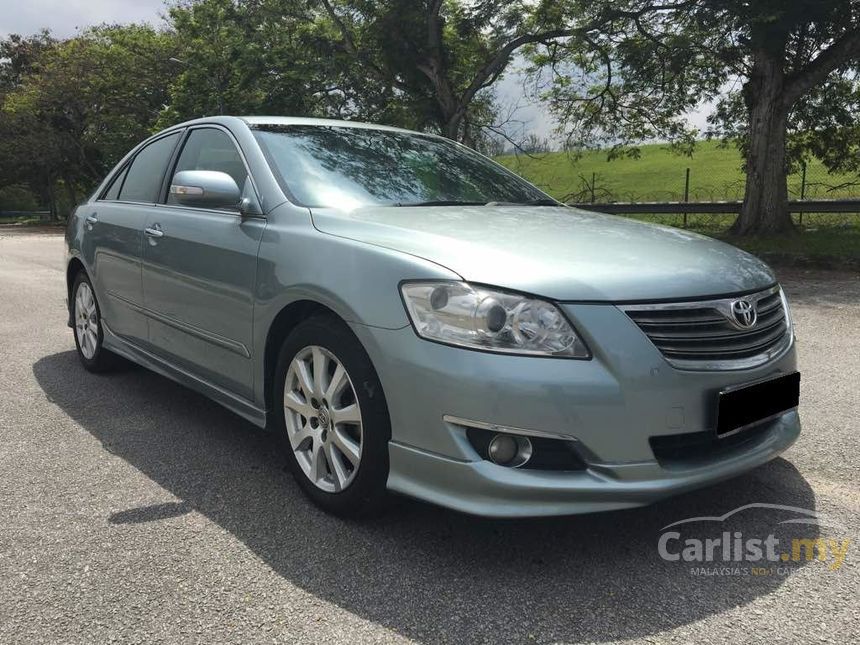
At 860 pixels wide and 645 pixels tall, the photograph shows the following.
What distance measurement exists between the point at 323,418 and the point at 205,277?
3.49ft

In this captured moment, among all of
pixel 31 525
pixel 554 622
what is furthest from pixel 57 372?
pixel 554 622

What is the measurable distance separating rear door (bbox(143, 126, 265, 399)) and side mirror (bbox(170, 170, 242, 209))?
0.40 ft

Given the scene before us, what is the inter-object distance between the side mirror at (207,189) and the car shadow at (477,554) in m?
1.20

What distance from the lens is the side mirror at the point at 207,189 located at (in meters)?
3.20

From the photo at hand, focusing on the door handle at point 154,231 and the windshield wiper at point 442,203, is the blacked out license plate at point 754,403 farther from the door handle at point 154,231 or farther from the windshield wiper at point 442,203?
the door handle at point 154,231

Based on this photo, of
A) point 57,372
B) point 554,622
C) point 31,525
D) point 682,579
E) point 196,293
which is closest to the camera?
point 554,622

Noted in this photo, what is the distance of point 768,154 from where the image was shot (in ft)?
44.9

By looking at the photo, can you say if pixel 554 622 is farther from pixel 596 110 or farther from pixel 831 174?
pixel 831 174

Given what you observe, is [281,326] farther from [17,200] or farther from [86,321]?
[17,200]

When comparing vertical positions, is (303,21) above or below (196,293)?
above

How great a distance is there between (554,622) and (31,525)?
78.2 inches

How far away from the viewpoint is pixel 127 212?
14.4 feet

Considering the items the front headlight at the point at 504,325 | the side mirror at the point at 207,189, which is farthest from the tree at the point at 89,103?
the front headlight at the point at 504,325

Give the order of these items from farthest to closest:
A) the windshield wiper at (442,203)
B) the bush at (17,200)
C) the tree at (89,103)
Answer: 1. the bush at (17,200)
2. the tree at (89,103)
3. the windshield wiper at (442,203)
